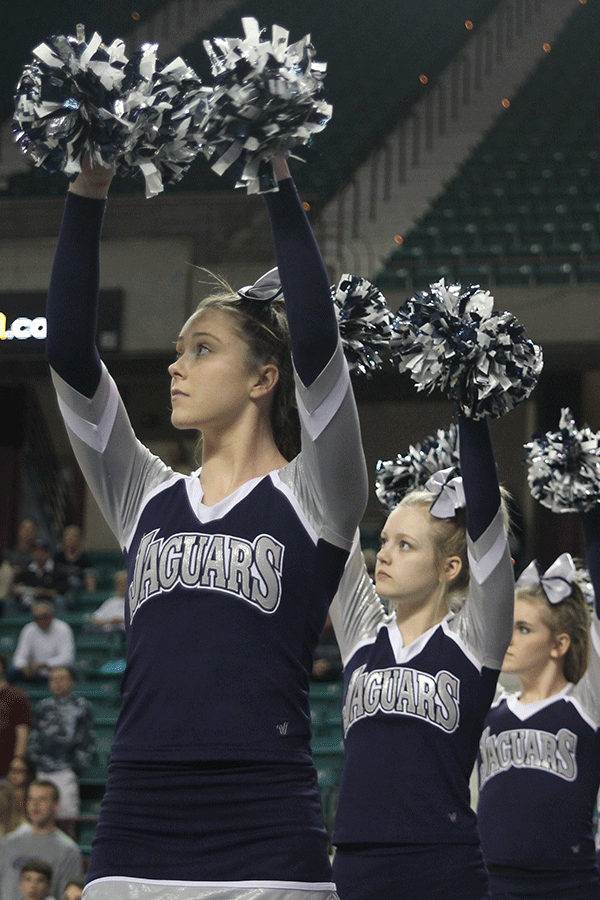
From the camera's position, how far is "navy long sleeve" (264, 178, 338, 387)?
1.82m

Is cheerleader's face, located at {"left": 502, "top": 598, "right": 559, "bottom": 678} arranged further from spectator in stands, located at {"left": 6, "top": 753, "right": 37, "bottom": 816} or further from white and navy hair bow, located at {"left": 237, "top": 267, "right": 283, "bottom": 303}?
spectator in stands, located at {"left": 6, "top": 753, "right": 37, "bottom": 816}

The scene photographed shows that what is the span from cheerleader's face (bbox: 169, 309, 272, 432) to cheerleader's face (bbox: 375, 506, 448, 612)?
1170mm

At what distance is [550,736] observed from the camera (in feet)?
11.9

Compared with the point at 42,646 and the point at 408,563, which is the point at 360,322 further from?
the point at 42,646

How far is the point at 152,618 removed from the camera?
185 cm

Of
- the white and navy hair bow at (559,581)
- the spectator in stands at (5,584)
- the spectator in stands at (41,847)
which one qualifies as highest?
the spectator in stands at (5,584)

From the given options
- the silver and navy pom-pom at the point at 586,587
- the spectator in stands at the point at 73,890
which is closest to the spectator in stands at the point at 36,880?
the spectator in stands at the point at 73,890

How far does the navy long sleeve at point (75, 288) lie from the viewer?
1937 mm

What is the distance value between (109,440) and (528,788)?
6.58 feet

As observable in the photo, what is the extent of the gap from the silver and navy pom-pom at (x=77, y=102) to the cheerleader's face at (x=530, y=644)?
2457 millimetres

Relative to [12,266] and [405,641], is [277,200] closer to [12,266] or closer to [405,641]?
[405,641]

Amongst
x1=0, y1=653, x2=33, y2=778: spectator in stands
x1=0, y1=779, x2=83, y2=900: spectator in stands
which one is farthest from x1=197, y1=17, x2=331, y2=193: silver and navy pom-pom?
x1=0, y1=653, x2=33, y2=778: spectator in stands

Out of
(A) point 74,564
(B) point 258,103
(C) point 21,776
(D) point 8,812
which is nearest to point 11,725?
(C) point 21,776

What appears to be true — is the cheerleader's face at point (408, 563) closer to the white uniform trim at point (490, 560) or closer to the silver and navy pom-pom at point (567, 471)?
the white uniform trim at point (490, 560)
